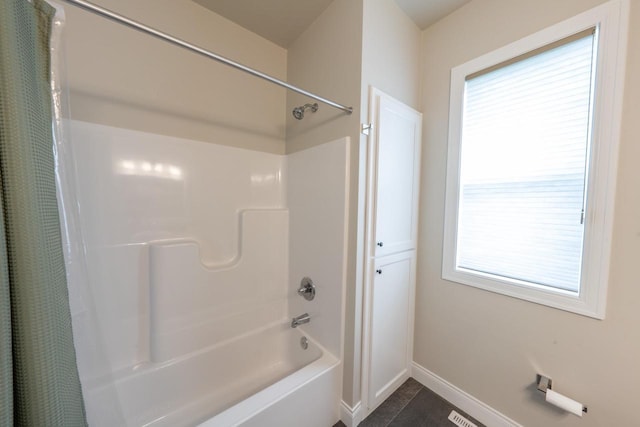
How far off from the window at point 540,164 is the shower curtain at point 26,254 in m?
1.81

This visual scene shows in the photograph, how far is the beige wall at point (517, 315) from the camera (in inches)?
37.8

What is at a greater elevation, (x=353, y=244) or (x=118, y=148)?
(x=118, y=148)

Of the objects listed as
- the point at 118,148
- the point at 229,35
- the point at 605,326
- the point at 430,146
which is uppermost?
the point at 229,35

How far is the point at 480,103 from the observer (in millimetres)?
1391

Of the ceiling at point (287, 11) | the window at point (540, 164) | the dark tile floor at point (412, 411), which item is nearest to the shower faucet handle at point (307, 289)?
the dark tile floor at point (412, 411)

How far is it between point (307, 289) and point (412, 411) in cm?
102

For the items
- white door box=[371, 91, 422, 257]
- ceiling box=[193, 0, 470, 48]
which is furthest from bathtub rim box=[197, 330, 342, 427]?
ceiling box=[193, 0, 470, 48]

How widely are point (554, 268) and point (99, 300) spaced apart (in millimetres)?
2384

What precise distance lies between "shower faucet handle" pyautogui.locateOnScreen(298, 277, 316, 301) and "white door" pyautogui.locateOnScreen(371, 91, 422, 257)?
530 mm

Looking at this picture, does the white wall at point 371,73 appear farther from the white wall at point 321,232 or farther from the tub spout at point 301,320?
the tub spout at point 301,320

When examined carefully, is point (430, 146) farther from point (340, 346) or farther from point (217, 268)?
point (217, 268)

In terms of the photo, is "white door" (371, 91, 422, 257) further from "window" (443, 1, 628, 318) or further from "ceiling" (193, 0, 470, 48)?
"ceiling" (193, 0, 470, 48)

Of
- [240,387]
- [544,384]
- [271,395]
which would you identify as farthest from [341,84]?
[240,387]

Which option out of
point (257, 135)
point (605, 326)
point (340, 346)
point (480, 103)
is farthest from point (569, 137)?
point (257, 135)
